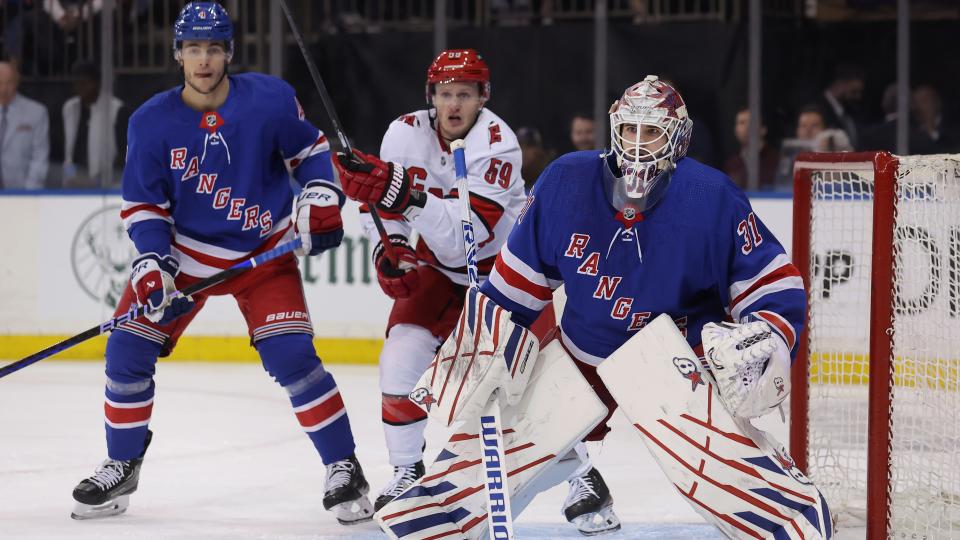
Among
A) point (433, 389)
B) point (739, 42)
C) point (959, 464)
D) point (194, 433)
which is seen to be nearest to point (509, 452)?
point (433, 389)

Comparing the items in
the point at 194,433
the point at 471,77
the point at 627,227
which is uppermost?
the point at 471,77

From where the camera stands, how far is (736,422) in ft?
7.90

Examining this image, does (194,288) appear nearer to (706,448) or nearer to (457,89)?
(457,89)

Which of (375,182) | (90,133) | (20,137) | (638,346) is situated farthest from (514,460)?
(20,137)

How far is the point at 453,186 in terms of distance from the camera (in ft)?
11.6

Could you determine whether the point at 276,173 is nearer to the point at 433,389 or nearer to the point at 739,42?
the point at 433,389

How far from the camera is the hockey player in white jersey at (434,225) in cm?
337

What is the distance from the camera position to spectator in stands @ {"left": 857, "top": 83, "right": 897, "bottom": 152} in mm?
6250

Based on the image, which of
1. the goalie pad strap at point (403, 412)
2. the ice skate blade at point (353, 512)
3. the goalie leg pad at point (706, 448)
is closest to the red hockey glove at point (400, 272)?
the goalie pad strap at point (403, 412)

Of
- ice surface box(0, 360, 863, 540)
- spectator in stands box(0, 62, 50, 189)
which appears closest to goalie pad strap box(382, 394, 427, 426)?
ice surface box(0, 360, 863, 540)

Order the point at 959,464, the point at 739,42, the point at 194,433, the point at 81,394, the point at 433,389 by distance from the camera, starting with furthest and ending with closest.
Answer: the point at 739,42 → the point at 81,394 → the point at 194,433 → the point at 959,464 → the point at 433,389

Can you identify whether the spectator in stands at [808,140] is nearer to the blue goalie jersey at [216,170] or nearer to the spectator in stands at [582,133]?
the spectator in stands at [582,133]

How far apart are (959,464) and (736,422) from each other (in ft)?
3.47

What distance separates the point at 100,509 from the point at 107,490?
0.18 ft
